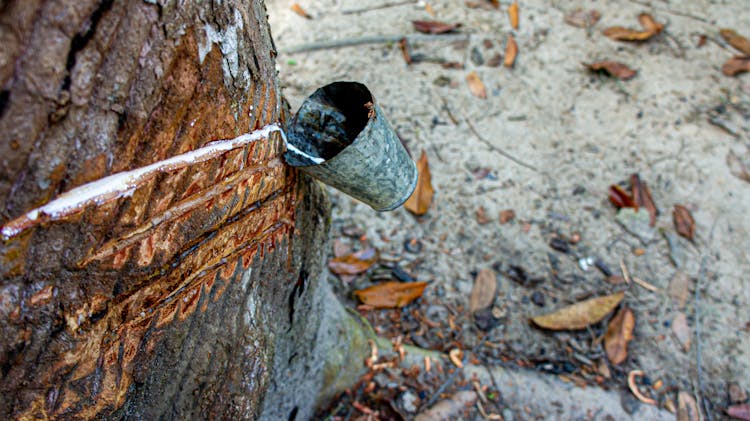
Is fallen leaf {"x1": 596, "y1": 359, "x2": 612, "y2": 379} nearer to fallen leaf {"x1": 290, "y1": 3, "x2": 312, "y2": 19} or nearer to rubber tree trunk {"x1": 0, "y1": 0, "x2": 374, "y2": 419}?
rubber tree trunk {"x1": 0, "y1": 0, "x2": 374, "y2": 419}

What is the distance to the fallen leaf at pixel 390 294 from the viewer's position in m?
2.29

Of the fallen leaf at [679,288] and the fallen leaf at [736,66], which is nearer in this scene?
the fallen leaf at [679,288]

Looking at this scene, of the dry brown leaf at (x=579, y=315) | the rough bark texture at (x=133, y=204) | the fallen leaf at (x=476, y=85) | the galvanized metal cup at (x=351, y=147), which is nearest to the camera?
the rough bark texture at (x=133, y=204)

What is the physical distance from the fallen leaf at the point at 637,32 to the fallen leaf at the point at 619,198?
114 centimetres

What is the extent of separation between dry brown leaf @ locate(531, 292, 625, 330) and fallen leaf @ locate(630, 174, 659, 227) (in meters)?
0.55

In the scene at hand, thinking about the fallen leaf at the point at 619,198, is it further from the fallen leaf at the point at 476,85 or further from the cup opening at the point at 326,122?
the cup opening at the point at 326,122

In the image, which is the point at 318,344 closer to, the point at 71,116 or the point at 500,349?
the point at 500,349

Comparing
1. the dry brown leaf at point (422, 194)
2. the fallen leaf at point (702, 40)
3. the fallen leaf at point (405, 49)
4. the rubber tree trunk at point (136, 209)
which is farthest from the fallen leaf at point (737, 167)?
the rubber tree trunk at point (136, 209)

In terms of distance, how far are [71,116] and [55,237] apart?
186 millimetres

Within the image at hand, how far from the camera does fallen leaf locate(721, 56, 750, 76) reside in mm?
3068

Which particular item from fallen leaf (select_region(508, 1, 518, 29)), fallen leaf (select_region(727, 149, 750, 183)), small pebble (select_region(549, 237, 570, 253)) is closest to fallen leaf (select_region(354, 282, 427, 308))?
small pebble (select_region(549, 237, 570, 253))

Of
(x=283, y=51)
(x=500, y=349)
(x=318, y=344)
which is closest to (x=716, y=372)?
(x=500, y=349)

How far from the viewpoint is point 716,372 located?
215 cm

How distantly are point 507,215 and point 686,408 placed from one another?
1089 mm
